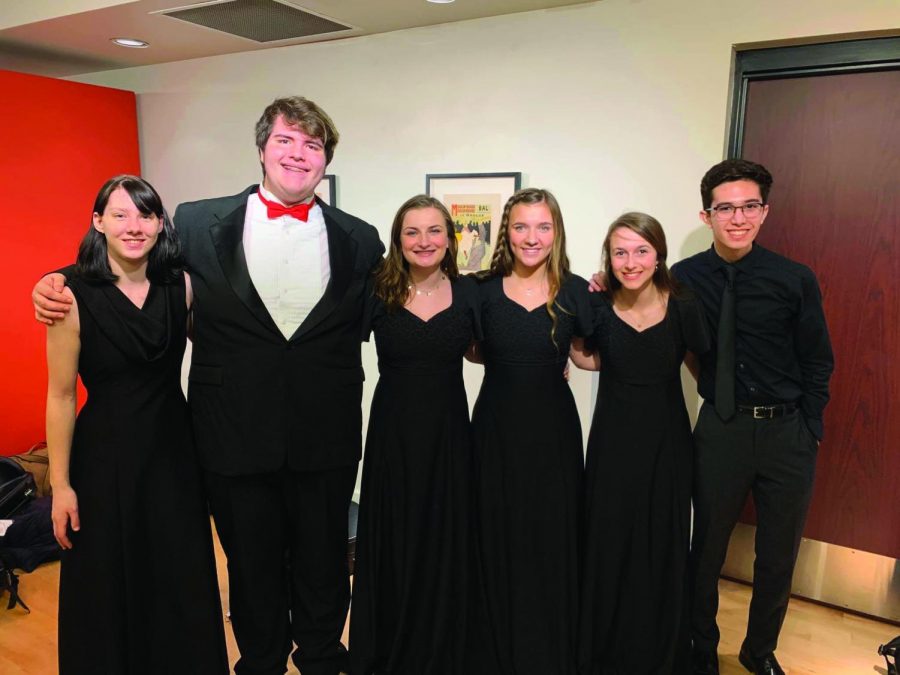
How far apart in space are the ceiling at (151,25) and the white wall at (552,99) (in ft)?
0.36

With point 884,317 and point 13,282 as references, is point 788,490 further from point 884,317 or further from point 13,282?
point 13,282

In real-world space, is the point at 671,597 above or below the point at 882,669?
above

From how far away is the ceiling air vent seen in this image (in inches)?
112

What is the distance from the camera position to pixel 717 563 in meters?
2.16

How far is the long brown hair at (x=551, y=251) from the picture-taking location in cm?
197

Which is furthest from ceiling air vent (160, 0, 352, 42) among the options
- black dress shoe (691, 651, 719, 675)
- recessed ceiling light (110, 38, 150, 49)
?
black dress shoe (691, 651, 719, 675)

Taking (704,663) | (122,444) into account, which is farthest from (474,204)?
(704,663)

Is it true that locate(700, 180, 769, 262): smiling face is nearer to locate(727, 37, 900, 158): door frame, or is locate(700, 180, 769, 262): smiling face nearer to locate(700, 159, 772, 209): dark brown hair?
locate(700, 159, 772, 209): dark brown hair

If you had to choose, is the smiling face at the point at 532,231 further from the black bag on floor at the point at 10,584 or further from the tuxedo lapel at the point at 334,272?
the black bag on floor at the point at 10,584

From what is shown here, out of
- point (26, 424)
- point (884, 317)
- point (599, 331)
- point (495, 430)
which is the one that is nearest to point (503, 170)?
point (599, 331)

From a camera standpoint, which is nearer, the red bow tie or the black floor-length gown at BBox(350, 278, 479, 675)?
the red bow tie

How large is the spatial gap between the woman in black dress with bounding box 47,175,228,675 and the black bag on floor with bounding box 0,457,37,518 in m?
1.58

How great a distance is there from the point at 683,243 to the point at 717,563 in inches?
48.2

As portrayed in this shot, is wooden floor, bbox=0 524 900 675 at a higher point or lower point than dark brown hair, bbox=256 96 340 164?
lower
